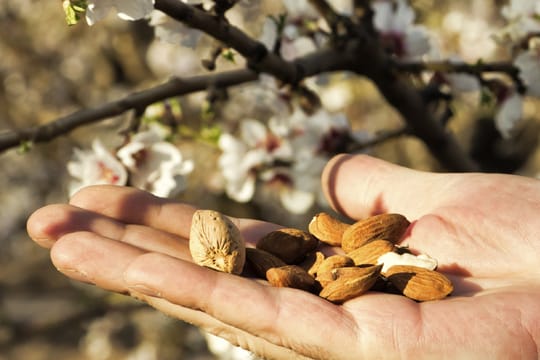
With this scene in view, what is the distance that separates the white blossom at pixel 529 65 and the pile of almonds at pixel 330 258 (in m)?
0.55

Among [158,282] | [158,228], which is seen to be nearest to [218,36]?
[158,228]

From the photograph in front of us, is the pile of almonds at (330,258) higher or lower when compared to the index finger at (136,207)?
higher

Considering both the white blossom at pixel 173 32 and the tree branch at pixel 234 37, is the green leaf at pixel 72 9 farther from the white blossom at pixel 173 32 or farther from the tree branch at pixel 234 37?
the white blossom at pixel 173 32

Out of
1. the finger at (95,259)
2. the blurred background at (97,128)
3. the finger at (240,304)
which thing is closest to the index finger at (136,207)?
the finger at (95,259)

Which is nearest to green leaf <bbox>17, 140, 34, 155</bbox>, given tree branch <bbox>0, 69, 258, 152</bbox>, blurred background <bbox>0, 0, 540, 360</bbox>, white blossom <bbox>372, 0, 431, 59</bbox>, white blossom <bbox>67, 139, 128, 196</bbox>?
tree branch <bbox>0, 69, 258, 152</bbox>

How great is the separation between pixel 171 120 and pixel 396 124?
260 centimetres

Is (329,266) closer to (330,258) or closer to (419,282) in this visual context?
(330,258)

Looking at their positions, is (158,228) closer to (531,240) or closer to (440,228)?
(440,228)

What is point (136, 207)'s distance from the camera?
1444 mm

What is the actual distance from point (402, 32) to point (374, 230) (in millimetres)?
791

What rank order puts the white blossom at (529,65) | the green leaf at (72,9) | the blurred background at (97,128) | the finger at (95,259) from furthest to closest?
the blurred background at (97,128), the white blossom at (529,65), the finger at (95,259), the green leaf at (72,9)

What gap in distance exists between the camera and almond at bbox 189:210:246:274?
Result: 1267 mm

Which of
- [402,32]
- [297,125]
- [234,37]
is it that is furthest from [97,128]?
[234,37]

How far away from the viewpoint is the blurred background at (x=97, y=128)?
3.76 metres
